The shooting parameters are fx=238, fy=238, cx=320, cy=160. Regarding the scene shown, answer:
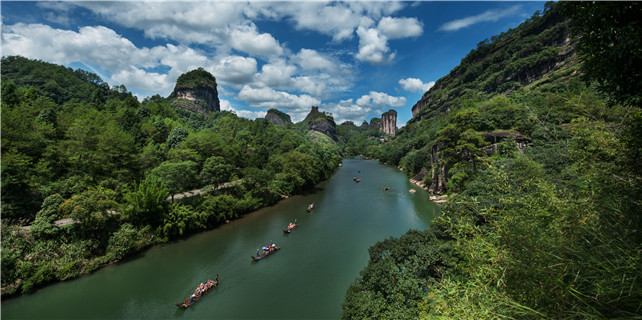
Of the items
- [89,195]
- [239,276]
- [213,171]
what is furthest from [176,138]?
[239,276]

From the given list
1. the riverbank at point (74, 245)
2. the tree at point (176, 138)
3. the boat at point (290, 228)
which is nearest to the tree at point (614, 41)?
the boat at point (290, 228)

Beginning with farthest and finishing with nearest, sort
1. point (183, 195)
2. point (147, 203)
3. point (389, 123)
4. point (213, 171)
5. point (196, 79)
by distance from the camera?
point (389, 123), point (196, 79), point (213, 171), point (183, 195), point (147, 203)

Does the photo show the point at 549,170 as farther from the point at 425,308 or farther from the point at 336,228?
the point at 336,228

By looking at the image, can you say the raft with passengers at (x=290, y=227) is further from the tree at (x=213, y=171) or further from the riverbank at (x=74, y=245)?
the tree at (x=213, y=171)

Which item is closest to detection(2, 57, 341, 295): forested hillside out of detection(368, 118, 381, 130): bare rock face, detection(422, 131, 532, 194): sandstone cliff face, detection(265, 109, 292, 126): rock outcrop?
detection(422, 131, 532, 194): sandstone cliff face

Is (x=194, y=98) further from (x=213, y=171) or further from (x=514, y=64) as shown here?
(x=514, y=64)

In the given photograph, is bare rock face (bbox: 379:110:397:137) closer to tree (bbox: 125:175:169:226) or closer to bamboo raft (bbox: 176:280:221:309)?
tree (bbox: 125:175:169:226)

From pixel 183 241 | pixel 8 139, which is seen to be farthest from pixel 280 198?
pixel 8 139
